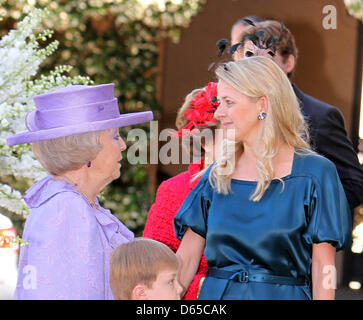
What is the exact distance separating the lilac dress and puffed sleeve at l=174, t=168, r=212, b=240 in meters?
0.36

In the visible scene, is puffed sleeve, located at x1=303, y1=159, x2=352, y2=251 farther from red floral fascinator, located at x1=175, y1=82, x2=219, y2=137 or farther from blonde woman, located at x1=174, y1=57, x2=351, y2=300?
red floral fascinator, located at x1=175, y1=82, x2=219, y2=137

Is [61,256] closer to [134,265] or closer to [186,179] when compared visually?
[134,265]

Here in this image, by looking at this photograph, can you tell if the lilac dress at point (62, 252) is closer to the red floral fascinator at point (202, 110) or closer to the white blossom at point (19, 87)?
the white blossom at point (19, 87)

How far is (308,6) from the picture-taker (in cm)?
563

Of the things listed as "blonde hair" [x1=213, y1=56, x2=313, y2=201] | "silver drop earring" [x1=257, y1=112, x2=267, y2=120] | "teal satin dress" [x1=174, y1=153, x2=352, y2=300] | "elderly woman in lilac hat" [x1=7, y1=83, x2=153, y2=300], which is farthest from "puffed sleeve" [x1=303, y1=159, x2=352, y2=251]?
"elderly woman in lilac hat" [x1=7, y1=83, x2=153, y2=300]

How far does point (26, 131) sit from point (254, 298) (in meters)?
0.90

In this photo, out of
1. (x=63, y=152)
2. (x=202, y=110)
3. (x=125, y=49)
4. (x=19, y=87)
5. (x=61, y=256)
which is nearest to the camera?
(x=61, y=256)

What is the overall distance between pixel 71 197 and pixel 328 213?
80cm

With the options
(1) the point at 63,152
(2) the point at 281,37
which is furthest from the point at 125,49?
(1) the point at 63,152

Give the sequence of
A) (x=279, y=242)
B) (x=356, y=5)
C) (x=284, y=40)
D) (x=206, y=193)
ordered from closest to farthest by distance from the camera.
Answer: (x=279, y=242) < (x=206, y=193) < (x=284, y=40) < (x=356, y=5)

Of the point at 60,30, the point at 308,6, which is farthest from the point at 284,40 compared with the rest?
the point at 60,30

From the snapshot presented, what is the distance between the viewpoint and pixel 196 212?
2.41 meters

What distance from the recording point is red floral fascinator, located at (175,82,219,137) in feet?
9.33

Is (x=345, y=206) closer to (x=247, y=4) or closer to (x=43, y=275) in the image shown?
(x=43, y=275)
